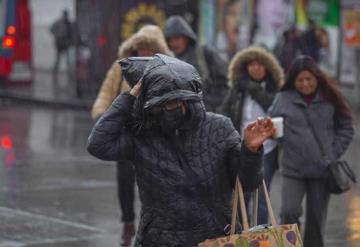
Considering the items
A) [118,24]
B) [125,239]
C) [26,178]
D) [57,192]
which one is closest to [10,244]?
[125,239]

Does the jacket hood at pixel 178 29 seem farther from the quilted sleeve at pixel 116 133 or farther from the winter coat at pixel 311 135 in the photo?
the quilted sleeve at pixel 116 133

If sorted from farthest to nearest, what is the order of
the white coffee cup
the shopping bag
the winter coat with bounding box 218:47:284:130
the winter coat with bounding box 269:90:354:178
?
the winter coat with bounding box 218:47:284:130 < the winter coat with bounding box 269:90:354:178 < the white coffee cup < the shopping bag

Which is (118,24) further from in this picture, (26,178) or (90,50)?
(26,178)

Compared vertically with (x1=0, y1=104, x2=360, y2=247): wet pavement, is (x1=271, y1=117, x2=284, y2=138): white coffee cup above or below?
above

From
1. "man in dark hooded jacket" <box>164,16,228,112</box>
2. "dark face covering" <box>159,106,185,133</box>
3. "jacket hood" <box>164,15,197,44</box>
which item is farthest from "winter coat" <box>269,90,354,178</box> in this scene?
"dark face covering" <box>159,106,185,133</box>

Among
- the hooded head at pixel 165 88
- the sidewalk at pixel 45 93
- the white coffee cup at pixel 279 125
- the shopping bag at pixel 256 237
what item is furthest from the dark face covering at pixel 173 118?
the sidewalk at pixel 45 93

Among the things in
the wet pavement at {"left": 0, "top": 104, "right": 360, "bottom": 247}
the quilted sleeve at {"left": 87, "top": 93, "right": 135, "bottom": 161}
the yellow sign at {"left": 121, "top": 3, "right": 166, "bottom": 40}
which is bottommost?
the wet pavement at {"left": 0, "top": 104, "right": 360, "bottom": 247}

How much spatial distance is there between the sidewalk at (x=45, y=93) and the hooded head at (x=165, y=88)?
626 inches

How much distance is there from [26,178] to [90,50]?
9.00m

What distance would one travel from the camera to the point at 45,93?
2262 cm

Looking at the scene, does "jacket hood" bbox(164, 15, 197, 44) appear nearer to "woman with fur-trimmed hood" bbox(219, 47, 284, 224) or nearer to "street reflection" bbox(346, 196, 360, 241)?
"woman with fur-trimmed hood" bbox(219, 47, 284, 224)

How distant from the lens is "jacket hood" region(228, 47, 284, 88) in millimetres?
8648

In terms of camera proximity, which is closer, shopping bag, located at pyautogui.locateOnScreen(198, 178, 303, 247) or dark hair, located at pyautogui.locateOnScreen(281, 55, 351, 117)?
shopping bag, located at pyautogui.locateOnScreen(198, 178, 303, 247)

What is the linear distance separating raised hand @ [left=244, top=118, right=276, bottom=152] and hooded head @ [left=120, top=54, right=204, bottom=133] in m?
0.27
